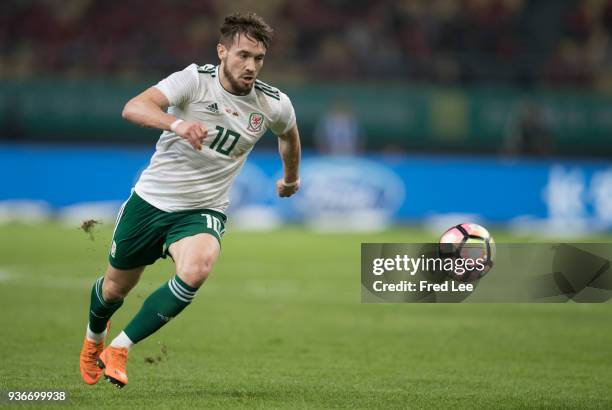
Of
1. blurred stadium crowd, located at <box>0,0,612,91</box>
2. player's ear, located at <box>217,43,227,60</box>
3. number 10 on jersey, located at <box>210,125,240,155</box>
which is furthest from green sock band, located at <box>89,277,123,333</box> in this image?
blurred stadium crowd, located at <box>0,0,612,91</box>

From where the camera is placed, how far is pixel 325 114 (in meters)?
23.9

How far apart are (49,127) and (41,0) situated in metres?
4.61

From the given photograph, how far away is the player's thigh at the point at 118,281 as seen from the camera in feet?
23.4

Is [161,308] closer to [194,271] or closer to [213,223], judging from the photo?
[194,271]

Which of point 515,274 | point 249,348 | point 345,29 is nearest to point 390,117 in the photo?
point 345,29

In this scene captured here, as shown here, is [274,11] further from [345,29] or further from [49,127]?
[49,127]

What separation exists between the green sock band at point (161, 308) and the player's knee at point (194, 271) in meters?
0.04

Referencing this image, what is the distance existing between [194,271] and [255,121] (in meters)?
1.14

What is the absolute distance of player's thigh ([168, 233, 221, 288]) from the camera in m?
6.55

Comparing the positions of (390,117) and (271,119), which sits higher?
(390,117)

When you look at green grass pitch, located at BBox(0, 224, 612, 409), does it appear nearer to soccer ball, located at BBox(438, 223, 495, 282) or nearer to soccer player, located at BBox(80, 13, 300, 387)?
soccer player, located at BBox(80, 13, 300, 387)

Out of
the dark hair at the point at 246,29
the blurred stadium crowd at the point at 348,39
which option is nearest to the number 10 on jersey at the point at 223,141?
the dark hair at the point at 246,29

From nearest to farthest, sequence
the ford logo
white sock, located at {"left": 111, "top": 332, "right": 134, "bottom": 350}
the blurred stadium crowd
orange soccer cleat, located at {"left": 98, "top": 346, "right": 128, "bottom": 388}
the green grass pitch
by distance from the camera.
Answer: orange soccer cleat, located at {"left": 98, "top": 346, "right": 128, "bottom": 388}, white sock, located at {"left": 111, "top": 332, "right": 134, "bottom": 350}, the green grass pitch, the ford logo, the blurred stadium crowd

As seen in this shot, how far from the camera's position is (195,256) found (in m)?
6.59
